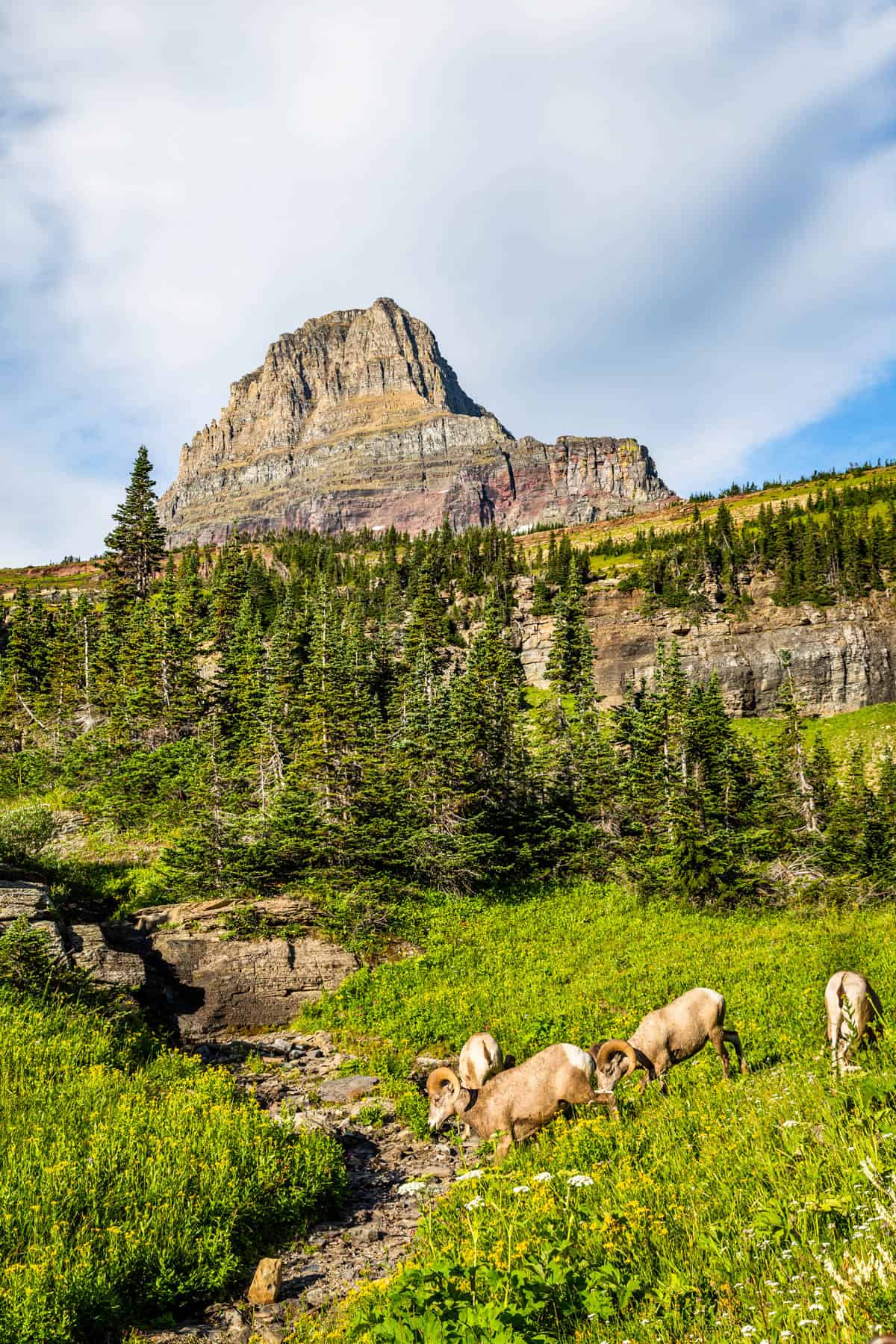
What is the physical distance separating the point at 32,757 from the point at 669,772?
39.0 m

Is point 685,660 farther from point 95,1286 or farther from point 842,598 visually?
point 95,1286

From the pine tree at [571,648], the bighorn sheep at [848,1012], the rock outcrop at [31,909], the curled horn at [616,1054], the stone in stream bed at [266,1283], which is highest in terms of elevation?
the pine tree at [571,648]

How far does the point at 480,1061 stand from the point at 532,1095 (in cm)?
245

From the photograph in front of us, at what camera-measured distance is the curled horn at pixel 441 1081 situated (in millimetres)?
10703

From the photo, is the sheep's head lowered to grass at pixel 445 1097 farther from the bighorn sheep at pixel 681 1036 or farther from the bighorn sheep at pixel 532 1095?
the bighorn sheep at pixel 681 1036

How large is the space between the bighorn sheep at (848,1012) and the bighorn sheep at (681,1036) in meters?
1.86

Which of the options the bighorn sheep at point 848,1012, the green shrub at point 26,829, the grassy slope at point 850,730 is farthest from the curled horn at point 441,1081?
the grassy slope at point 850,730

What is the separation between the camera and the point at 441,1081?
11219mm

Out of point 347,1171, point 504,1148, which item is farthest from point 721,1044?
point 347,1171

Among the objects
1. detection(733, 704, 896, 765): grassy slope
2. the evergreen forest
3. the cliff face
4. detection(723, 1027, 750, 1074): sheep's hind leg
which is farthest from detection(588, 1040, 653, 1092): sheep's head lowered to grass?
the cliff face

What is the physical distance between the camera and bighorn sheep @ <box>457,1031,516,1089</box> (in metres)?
11.9

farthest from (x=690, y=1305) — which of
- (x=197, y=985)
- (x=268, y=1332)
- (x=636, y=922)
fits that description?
(x=636, y=922)

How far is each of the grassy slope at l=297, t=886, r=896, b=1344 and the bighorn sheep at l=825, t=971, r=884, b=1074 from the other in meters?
0.35

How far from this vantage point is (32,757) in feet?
141
